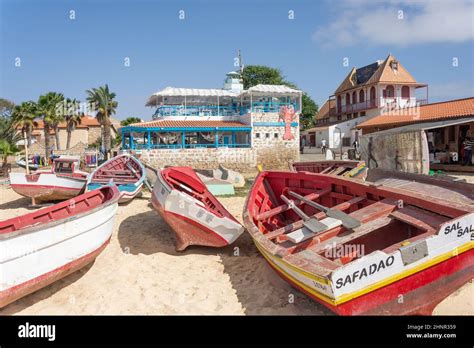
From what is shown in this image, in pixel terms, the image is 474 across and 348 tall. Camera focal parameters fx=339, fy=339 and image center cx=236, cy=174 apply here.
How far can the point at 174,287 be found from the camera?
623cm

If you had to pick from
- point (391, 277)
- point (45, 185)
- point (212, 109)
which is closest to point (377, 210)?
point (391, 277)

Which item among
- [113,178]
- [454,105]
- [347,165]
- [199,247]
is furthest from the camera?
[454,105]

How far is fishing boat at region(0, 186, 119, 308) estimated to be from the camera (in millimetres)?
4906

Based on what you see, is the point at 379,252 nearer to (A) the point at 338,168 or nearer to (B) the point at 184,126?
(A) the point at 338,168

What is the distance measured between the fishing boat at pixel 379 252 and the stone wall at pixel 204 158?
59.1ft

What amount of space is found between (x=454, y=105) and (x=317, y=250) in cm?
2144

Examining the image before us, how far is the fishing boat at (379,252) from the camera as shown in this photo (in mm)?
4195

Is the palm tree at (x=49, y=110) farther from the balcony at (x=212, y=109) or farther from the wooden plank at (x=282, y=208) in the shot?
the wooden plank at (x=282, y=208)

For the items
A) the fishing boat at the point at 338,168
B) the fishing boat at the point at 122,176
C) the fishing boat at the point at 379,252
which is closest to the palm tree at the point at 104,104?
the fishing boat at the point at 122,176

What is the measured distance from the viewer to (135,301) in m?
5.73

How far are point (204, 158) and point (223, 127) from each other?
2.71 metres

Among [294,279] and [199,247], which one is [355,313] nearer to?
[294,279]

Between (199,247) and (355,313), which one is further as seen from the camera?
(199,247)
